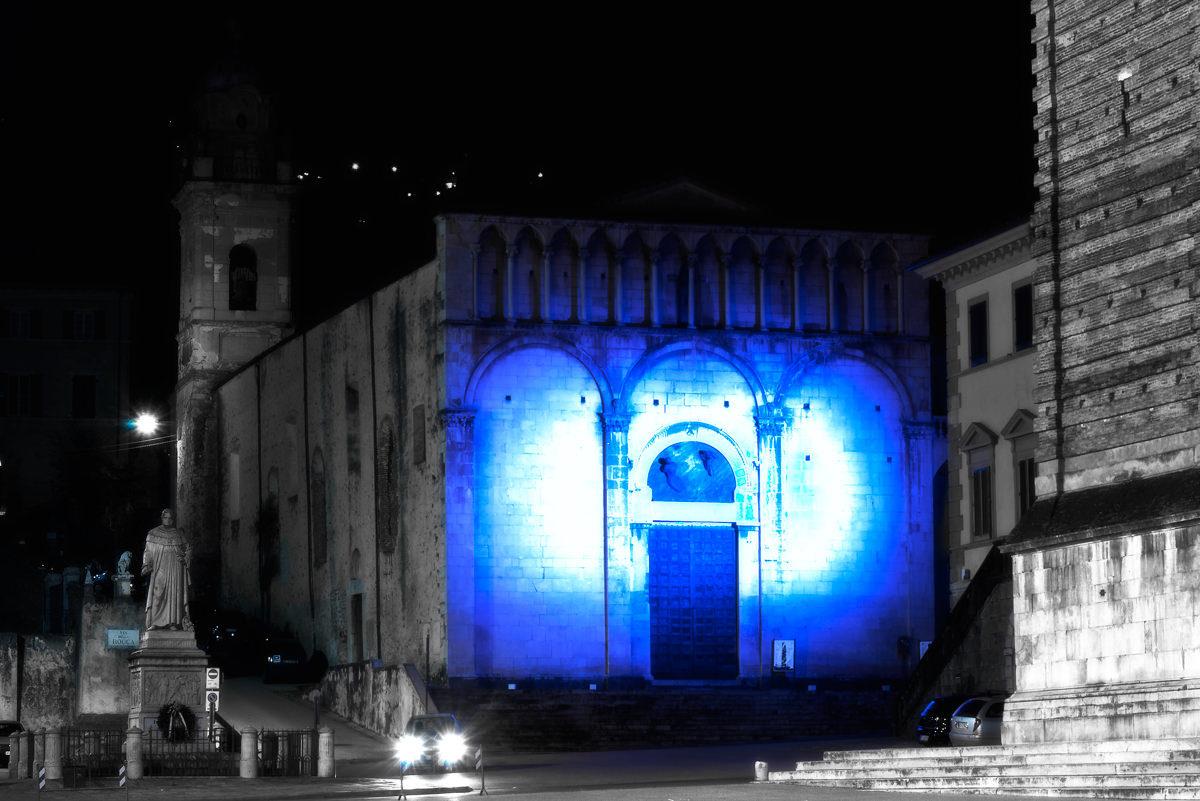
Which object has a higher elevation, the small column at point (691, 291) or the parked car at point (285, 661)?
the small column at point (691, 291)

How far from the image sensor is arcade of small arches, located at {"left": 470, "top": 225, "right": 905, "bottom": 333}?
52562 mm

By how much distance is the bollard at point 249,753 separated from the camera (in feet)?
122

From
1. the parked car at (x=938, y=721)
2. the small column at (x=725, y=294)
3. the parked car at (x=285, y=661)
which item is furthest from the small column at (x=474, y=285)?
the parked car at (x=938, y=721)

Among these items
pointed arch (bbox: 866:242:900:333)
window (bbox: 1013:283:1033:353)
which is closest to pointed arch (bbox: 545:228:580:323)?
pointed arch (bbox: 866:242:900:333)

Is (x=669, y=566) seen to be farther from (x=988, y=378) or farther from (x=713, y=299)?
(x=988, y=378)

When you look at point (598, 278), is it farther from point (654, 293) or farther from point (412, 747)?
point (412, 747)

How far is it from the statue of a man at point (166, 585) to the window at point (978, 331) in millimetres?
17067

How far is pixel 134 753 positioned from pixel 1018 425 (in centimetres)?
1880

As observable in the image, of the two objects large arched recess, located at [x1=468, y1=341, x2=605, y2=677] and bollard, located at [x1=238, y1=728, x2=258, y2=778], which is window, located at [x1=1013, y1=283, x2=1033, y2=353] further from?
bollard, located at [x1=238, y1=728, x2=258, y2=778]

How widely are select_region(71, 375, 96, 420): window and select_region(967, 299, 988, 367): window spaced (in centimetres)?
4707

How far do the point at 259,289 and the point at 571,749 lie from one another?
2988 cm

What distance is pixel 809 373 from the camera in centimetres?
5456

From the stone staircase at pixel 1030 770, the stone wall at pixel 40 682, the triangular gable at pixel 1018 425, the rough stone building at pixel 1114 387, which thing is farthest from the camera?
the stone wall at pixel 40 682

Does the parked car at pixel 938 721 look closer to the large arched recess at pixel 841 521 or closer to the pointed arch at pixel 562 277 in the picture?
the large arched recess at pixel 841 521
